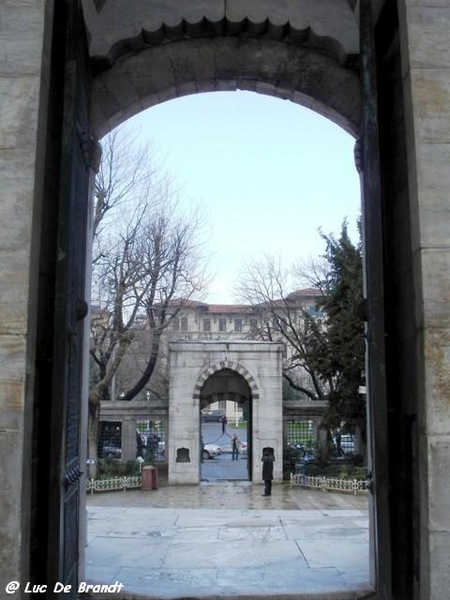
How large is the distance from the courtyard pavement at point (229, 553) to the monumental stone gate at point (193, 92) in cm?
59

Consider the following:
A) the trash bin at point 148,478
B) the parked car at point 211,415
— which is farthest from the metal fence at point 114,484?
the parked car at point 211,415

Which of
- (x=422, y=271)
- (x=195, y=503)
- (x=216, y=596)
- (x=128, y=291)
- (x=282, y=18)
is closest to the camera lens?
(x=422, y=271)

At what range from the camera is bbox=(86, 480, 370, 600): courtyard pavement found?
4.84 meters

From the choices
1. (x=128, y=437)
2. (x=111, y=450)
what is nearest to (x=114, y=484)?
(x=128, y=437)

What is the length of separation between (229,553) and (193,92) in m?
4.56

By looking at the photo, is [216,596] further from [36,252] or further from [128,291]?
[128,291]

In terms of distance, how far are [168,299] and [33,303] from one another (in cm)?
2158

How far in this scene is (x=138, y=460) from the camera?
25.4 metres

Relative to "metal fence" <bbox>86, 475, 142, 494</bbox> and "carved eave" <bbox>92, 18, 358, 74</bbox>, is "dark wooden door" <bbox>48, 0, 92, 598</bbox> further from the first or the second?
"metal fence" <bbox>86, 475, 142, 494</bbox>

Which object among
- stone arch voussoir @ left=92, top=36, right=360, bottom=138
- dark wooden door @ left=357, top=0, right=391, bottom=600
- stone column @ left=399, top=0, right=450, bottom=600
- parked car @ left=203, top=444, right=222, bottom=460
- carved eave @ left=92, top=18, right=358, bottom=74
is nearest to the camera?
stone column @ left=399, top=0, right=450, bottom=600

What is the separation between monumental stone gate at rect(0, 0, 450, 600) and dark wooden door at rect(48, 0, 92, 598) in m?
0.01

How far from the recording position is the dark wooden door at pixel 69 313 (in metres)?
3.55

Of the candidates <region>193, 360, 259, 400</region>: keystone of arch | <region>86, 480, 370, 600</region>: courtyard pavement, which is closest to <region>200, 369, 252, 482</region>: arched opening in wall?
<region>193, 360, 259, 400</region>: keystone of arch

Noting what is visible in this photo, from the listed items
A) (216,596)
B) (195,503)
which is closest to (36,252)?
(216,596)
